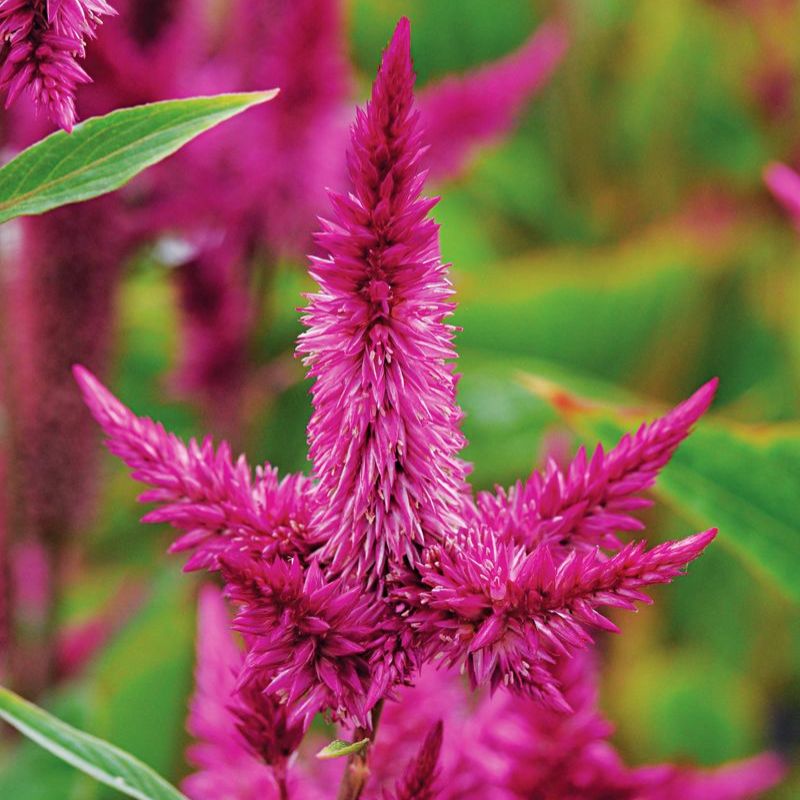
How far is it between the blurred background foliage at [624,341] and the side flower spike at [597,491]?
0.53 feet

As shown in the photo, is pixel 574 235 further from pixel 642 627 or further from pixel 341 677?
pixel 341 677

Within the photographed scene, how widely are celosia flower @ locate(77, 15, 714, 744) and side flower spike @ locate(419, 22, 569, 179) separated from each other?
43cm

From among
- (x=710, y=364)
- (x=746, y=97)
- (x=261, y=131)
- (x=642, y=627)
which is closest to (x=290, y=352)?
(x=261, y=131)

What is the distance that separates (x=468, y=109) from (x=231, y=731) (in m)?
0.45

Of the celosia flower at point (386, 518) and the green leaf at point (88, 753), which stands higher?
the celosia flower at point (386, 518)

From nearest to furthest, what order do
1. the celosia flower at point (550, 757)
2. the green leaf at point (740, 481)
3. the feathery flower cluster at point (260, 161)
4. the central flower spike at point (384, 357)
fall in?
the central flower spike at point (384, 357)
the celosia flower at point (550, 757)
the green leaf at point (740, 481)
the feathery flower cluster at point (260, 161)

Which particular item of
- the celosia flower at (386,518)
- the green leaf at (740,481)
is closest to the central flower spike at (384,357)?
the celosia flower at (386,518)

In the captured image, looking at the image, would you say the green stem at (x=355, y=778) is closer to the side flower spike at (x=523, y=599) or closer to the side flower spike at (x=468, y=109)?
the side flower spike at (x=523, y=599)

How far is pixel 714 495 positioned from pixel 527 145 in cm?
102

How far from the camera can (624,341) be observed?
1.14m

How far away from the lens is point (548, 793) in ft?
1.13

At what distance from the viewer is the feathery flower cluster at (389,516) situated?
25cm

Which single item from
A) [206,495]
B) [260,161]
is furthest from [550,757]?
[260,161]

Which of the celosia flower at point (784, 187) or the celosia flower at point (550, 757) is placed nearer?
the celosia flower at point (550, 757)
